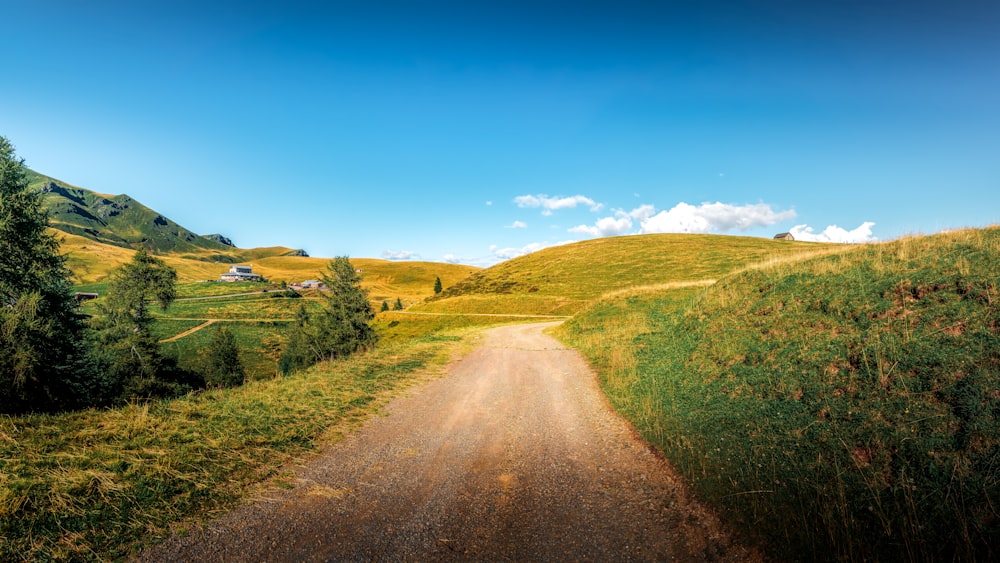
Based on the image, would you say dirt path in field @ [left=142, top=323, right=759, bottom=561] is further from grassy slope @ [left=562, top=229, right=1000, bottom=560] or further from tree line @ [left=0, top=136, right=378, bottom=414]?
tree line @ [left=0, top=136, right=378, bottom=414]

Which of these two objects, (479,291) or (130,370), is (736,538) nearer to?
(130,370)

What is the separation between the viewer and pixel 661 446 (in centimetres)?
801

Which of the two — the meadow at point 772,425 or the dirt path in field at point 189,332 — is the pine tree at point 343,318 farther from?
the dirt path in field at point 189,332

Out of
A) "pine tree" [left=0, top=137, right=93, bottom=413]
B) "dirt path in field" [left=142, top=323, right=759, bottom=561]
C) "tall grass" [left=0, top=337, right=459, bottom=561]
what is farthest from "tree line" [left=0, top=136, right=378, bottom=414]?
"dirt path in field" [left=142, top=323, right=759, bottom=561]

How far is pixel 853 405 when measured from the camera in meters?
7.35

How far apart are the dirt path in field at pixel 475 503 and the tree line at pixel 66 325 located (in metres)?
7.75

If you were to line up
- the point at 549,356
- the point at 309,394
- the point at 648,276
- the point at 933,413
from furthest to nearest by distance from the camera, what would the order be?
the point at 648,276, the point at 549,356, the point at 309,394, the point at 933,413

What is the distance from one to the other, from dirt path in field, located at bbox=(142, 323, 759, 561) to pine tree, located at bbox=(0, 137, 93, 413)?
49.5ft

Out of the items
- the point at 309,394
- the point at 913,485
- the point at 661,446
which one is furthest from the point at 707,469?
the point at 309,394

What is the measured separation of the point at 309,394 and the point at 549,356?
12.6 meters

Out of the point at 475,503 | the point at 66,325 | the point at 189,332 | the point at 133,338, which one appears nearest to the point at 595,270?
the point at 133,338

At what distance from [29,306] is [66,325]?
6079 millimetres

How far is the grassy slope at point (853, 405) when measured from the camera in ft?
16.1

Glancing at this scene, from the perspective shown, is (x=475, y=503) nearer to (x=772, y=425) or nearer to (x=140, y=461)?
(x=140, y=461)
